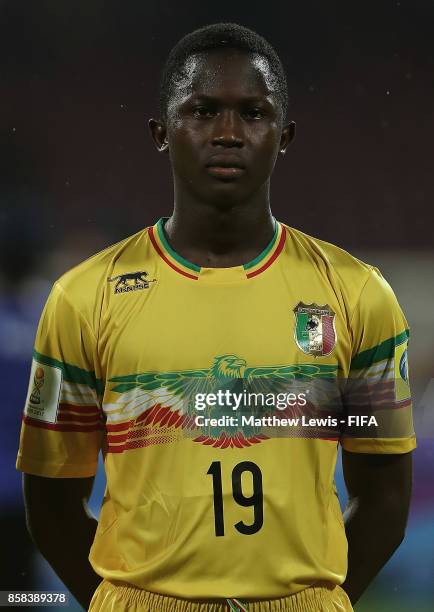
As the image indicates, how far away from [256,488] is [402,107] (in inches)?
61.6

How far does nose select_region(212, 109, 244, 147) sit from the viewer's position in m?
2.28

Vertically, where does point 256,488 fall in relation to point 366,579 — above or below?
above

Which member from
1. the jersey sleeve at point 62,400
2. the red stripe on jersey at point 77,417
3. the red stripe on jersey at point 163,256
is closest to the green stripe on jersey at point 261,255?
the red stripe on jersey at point 163,256

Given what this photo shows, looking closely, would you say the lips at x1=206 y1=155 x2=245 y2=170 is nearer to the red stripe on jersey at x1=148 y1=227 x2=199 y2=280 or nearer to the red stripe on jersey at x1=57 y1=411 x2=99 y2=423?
the red stripe on jersey at x1=148 y1=227 x2=199 y2=280

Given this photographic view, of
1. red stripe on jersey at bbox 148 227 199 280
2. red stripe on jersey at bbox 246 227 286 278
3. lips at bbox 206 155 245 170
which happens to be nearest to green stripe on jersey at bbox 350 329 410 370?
red stripe on jersey at bbox 246 227 286 278

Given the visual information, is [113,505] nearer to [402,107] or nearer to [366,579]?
[366,579]

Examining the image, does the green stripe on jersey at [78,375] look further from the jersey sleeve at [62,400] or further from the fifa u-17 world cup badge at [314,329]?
the fifa u-17 world cup badge at [314,329]

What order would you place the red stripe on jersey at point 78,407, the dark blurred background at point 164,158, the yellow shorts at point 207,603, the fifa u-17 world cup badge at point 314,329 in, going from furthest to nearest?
the dark blurred background at point 164,158, the red stripe on jersey at point 78,407, the fifa u-17 world cup badge at point 314,329, the yellow shorts at point 207,603

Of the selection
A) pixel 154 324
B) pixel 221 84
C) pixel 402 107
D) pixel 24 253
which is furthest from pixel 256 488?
pixel 402 107

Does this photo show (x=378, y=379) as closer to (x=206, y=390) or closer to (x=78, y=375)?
(x=206, y=390)

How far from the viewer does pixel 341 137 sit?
336cm

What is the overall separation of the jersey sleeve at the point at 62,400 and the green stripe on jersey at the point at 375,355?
571mm

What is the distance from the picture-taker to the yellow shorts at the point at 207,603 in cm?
223

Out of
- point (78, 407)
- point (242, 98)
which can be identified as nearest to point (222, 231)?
point (242, 98)
